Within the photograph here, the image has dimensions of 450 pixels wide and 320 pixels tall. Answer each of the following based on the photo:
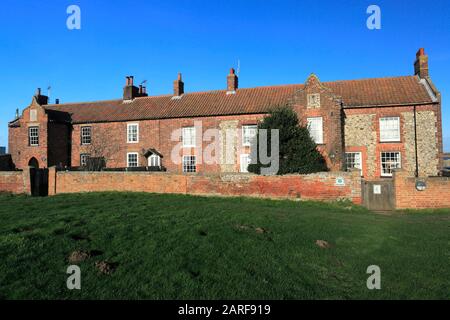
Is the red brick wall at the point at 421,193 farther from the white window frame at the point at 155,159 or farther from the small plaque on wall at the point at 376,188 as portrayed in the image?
the white window frame at the point at 155,159

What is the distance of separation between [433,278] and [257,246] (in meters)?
3.72

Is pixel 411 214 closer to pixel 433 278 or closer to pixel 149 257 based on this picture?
pixel 433 278

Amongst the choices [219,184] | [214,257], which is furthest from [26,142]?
[214,257]

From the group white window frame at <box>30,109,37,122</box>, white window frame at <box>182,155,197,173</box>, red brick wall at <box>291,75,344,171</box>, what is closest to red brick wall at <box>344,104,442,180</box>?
red brick wall at <box>291,75,344,171</box>

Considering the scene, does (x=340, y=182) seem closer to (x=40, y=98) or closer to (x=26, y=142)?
(x=26, y=142)

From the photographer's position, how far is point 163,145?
1182 inches

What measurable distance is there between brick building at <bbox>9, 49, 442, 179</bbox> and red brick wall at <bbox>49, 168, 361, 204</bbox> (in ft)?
20.1

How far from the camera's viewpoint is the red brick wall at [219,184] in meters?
16.9

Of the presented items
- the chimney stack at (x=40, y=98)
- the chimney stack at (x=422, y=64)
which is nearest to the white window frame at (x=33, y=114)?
the chimney stack at (x=40, y=98)

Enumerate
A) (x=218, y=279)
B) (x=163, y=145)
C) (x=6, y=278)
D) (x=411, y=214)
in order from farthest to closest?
(x=163, y=145), (x=411, y=214), (x=218, y=279), (x=6, y=278)

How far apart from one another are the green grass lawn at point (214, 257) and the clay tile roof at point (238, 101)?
17.3 metres

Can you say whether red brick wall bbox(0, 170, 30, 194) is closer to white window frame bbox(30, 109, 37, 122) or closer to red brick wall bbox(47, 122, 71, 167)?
red brick wall bbox(47, 122, 71, 167)

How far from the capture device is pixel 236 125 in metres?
27.9

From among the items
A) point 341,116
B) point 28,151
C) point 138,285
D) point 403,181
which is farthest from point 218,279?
point 28,151
